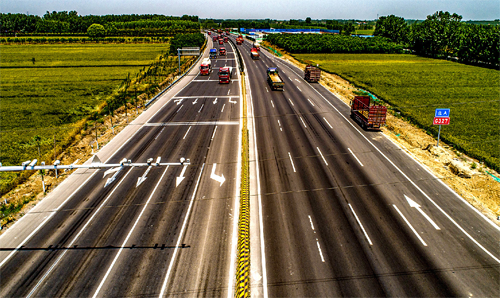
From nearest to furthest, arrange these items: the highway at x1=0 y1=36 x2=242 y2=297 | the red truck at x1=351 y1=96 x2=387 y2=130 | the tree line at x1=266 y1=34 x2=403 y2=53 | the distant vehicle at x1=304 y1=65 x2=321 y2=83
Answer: the highway at x1=0 y1=36 x2=242 y2=297 < the red truck at x1=351 y1=96 x2=387 y2=130 < the distant vehicle at x1=304 y1=65 x2=321 y2=83 < the tree line at x1=266 y1=34 x2=403 y2=53

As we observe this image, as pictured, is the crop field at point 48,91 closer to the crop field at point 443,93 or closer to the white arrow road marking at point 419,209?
the white arrow road marking at point 419,209

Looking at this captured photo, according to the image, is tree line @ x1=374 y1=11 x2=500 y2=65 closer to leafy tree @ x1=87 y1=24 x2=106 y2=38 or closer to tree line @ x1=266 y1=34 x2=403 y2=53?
tree line @ x1=266 y1=34 x2=403 y2=53

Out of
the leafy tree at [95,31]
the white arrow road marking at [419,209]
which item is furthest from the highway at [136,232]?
the leafy tree at [95,31]

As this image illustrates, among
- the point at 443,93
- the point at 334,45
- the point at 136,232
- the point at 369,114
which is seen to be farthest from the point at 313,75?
the point at 334,45

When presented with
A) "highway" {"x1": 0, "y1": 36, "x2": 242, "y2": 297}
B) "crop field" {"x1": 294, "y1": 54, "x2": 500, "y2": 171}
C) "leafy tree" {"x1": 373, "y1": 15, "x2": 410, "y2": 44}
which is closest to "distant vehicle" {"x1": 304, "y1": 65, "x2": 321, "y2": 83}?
"crop field" {"x1": 294, "y1": 54, "x2": 500, "y2": 171}

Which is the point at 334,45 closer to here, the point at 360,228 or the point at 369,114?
the point at 369,114

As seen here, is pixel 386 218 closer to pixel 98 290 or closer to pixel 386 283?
pixel 386 283
